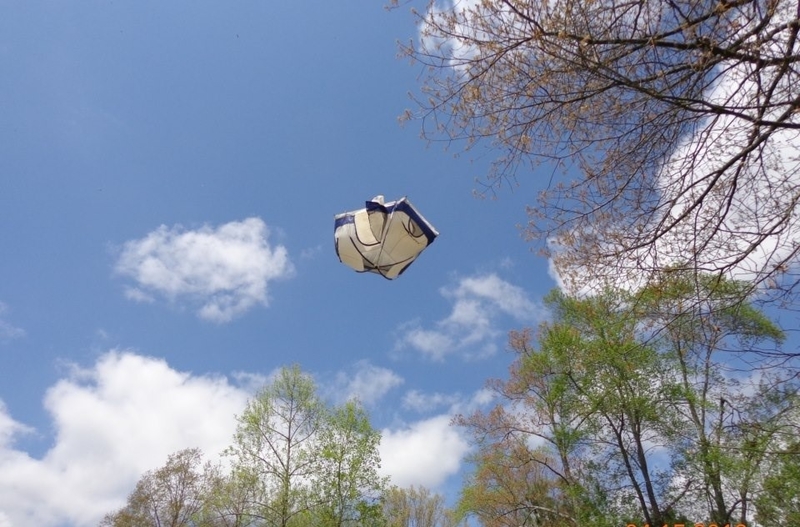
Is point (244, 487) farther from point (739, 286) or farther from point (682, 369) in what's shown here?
point (739, 286)

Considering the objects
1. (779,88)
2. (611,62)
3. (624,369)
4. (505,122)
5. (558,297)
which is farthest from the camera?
(558,297)

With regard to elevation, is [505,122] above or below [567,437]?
below

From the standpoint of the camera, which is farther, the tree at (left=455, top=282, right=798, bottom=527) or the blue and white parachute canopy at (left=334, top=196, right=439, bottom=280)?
the tree at (left=455, top=282, right=798, bottom=527)

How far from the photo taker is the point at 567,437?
526 inches

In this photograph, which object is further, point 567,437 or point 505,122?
point 567,437

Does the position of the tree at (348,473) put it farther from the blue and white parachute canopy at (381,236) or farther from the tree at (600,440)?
the blue and white parachute canopy at (381,236)

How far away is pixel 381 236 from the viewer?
2.76 meters

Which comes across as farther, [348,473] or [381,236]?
[348,473]

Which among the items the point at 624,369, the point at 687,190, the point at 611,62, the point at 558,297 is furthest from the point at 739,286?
the point at 558,297

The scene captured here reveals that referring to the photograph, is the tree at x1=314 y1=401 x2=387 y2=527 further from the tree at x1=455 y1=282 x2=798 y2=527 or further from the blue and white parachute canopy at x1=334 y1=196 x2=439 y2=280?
the blue and white parachute canopy at x1=334 y1=196 x2=439 y2=280

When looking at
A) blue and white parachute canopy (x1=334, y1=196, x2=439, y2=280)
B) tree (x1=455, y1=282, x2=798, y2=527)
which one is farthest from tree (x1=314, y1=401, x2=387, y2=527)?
blue and white parachute canopy (x1=334, y1=196, x2=439, y2=280)


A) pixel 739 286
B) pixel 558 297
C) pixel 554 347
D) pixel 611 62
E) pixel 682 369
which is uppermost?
pixel 558 297

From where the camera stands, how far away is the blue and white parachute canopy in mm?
2705

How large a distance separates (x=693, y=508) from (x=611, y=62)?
41.4 feet
